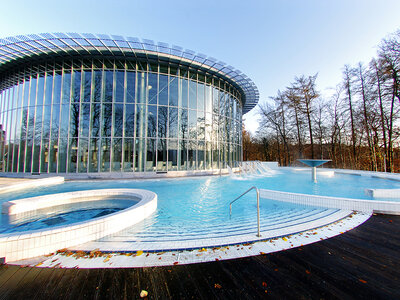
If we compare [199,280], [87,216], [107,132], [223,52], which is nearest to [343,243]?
[199,280]

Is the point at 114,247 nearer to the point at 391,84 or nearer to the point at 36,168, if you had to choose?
the point at 36,168

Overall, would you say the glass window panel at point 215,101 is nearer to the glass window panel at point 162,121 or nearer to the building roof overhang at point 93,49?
the building roof overhang at point 93,49

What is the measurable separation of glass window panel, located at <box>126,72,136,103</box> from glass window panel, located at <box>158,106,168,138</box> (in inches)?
89.9

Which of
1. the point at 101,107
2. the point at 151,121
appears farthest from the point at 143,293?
the point at 101,107

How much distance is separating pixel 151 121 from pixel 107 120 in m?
3.32

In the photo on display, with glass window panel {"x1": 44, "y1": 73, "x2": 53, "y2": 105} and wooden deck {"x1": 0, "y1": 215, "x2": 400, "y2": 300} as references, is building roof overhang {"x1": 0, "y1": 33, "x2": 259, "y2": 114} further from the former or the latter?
wooden deck {"x1": 0, "y1": 215, "x2": 400, "y2": 300}

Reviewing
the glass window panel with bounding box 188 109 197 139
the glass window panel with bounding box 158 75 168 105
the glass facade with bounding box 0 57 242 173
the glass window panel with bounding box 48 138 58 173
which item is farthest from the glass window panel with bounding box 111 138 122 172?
the glass window panel with bounding box 188 109 197 139

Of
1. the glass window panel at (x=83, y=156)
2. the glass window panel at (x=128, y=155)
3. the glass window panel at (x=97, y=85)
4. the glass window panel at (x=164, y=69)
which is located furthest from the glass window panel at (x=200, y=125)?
the glass window panel at (x=83, y=156)

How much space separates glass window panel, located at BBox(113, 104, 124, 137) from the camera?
40.4ft

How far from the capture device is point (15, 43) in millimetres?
10453

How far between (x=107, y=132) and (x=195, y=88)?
27.5 ft

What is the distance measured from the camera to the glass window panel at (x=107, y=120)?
40.1 feet

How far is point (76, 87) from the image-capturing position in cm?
1263

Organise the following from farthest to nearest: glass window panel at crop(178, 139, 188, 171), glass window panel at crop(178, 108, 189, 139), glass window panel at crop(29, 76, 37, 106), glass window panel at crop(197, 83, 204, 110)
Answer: glass window panel at crop(197, 83, 204, 110) < glass window panel at crop(178, 108, 189, 139) < glass window panel at crop(178, 139, 188, 171) < glass window panel at crop(29, 76, 37, 106)
